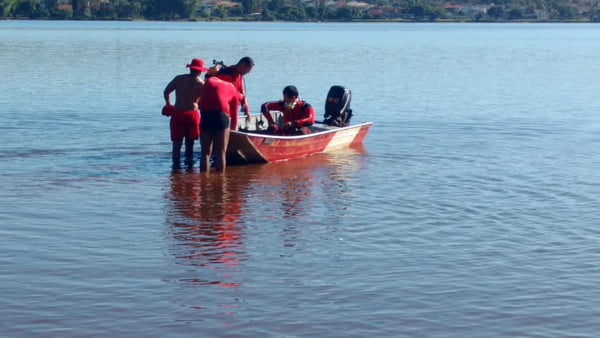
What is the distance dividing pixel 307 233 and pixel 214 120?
3557mm

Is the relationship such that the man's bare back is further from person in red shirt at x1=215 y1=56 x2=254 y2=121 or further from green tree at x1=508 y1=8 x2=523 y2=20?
green tree at x1=508 y1=8 x2=523 y2=20

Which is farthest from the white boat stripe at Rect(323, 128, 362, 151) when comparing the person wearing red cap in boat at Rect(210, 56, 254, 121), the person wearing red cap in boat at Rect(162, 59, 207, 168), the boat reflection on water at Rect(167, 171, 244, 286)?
the boat reflection on water at Rect(167, 171, 244, 286)

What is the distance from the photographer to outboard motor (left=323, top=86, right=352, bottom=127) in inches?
696

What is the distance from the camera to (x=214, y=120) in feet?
45.1

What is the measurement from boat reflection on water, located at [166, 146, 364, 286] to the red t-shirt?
3.71 ft

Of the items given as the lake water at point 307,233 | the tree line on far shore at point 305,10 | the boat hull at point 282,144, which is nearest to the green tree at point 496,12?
the tree line on far shore at point 305,10

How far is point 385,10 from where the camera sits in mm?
171375

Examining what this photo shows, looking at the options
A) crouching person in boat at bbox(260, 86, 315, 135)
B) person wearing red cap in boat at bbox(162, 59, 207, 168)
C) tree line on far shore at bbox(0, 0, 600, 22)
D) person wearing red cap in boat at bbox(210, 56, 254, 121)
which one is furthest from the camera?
tree line on far shore at bbox(0, 0, 600, 22)

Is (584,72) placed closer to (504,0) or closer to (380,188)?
(380,188)

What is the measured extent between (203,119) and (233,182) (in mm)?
1043

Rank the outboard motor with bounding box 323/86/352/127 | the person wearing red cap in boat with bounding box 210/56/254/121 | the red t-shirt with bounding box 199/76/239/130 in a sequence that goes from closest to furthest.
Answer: the red t-shirt with bounding box 199/76/239/130
the person wearing red cap in boat with bounding box 210/56/254/121
the outboard motor with bounding box 323/86/352/127

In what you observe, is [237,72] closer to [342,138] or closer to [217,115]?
[217,115]

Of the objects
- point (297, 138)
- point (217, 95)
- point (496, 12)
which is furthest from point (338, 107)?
point (496, 12)

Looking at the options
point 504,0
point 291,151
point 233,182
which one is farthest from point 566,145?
point 504,0
